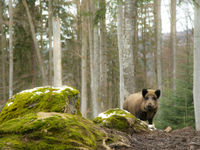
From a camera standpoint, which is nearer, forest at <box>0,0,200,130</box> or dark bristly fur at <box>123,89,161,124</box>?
dark bristly fur at <box>123,89,161,124</box>

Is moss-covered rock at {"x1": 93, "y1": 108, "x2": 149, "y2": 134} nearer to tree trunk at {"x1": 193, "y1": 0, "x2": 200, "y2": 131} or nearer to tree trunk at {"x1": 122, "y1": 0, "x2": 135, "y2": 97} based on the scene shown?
tree trunk at {"x1": 193, "y1": 0, "x2": 200, "y2": 131}

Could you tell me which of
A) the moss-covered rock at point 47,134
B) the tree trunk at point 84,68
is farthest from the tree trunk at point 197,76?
the tree trunk at point 84,68

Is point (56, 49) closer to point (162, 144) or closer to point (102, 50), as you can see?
point (102, 50)

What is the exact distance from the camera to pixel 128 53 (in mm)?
11945

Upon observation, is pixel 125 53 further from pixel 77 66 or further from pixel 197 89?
pixel 77 66

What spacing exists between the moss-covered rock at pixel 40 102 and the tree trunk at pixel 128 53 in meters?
6.08

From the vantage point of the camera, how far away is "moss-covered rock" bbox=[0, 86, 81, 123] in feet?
18.1

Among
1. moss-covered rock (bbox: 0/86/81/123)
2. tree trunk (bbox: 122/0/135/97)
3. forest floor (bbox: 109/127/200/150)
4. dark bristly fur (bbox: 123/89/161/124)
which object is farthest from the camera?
tree trunk (bbox: 122/0/135/97)

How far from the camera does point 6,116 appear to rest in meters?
5.68

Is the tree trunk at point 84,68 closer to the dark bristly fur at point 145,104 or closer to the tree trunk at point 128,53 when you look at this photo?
the tree trunk at point 128,53

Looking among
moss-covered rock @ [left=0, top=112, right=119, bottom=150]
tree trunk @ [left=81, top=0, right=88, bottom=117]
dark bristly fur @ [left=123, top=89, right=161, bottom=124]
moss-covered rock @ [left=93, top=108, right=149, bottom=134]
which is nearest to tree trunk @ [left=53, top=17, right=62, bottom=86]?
tree trunk @ [left=81, top=0, right=88, bottom=117]

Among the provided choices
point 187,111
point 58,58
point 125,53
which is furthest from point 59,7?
point 187,111

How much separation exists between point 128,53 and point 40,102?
713 centimetres

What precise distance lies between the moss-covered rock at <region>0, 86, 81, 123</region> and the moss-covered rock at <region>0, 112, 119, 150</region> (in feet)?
3.33
